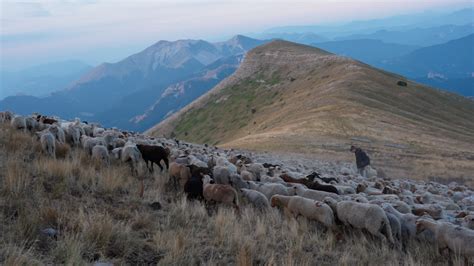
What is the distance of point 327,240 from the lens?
7441mm

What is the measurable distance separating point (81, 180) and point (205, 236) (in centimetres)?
387

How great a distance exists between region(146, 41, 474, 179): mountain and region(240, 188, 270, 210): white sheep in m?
17.5

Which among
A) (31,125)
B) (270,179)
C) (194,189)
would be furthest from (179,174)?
(31,125)

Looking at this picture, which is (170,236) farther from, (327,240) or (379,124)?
(379,124)

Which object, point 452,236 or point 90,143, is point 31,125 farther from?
point 452,236

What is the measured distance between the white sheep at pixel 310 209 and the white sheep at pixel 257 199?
47 centimetres

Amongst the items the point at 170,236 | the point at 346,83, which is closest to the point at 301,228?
the point at 170,236

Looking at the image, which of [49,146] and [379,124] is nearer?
[49,146]

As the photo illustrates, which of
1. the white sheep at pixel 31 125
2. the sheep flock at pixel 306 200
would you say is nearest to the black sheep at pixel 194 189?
the sheep flock at pixel 306 200

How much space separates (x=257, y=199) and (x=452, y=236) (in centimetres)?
442

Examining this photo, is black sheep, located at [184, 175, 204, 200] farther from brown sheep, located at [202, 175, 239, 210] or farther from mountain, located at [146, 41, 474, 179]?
mountain, located at [146, 41, 474, 179]

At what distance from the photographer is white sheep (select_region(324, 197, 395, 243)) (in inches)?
311

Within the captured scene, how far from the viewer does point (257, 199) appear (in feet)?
33.3

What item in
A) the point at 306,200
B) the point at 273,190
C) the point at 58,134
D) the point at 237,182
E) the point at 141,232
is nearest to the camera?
the point at 141,232
